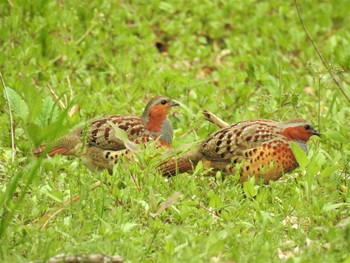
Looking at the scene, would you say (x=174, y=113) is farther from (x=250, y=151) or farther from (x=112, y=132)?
(x=250, y=151)

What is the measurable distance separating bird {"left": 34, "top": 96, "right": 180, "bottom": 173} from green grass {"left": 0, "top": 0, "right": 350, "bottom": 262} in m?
0.14

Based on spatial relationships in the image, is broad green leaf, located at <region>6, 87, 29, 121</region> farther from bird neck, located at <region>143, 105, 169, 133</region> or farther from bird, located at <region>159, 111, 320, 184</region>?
bird neck, located at <region>143, 105, 169, 133</region>

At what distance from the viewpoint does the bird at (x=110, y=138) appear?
26.0ft

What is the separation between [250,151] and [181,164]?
0.53 m

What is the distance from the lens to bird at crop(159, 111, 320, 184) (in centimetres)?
761

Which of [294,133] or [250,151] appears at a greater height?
[294,133]

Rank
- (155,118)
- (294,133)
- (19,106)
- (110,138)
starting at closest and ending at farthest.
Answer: (19,106) < (294,133) < (110,138) < (155,118)

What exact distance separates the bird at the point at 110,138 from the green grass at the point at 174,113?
136 mm

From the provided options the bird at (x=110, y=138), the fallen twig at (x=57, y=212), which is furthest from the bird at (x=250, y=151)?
the fallen twig at (x=57, y=212)

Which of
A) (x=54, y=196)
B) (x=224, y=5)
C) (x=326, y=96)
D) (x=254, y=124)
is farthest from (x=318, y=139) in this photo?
(x=224, y=5)

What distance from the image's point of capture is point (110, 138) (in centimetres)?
796

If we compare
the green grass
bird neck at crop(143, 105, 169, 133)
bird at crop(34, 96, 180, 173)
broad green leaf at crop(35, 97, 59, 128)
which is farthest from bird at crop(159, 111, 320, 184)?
broad green leaf at crop(35, 97, 59, 128)

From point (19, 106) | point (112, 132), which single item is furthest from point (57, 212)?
point (112, 132)

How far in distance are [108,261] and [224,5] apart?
26.4 feet
